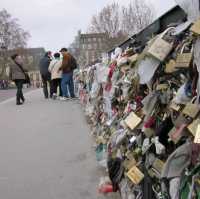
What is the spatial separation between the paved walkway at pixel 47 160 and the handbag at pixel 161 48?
1.86 meters

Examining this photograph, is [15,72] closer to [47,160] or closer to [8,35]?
[47,160]

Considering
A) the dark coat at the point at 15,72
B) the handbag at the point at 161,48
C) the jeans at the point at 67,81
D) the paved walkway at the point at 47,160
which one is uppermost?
the handbag at the point at 161,48

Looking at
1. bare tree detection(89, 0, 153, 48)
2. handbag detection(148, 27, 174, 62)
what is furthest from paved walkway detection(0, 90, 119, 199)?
bare tree detection(89, 0, 153, 48)

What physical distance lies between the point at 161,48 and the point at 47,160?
3448mm

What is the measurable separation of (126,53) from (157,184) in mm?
1646

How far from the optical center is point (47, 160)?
19.8 feet

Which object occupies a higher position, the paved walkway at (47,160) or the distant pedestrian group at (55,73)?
the distant pedestrian group at (55,73)

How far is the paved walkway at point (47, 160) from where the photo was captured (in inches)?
185

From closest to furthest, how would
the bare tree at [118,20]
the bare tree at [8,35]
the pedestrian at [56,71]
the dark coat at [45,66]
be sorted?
the pedestrian at [56,71] → the dark coat at [45,66] → the bare tree at [118,20] → the bare tree at [8,35]

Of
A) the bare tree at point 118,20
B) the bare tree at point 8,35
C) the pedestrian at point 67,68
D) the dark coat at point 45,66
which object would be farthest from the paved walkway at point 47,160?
the bare tree at point 8,35

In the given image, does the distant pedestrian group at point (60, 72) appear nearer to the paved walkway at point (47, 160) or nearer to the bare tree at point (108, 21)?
the paved walkway at point (47, 160)

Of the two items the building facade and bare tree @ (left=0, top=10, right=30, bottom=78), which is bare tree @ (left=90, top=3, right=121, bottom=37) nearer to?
the building facade

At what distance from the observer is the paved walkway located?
4.70 m

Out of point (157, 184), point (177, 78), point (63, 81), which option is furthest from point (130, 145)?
point (63, 81)
